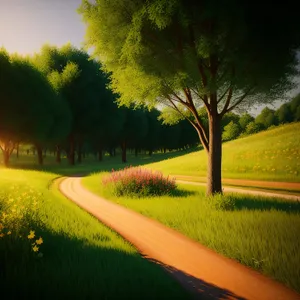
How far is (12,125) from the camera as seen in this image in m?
32.5

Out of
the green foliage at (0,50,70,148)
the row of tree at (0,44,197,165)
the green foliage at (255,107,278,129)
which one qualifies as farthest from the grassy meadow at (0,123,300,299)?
the green foliage at (255,107,278,129)

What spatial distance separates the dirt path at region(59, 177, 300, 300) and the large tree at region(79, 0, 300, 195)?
16.3ft

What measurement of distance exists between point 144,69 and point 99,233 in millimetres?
7200

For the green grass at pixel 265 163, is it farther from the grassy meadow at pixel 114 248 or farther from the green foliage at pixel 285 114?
the green foliage at pixel 285 114

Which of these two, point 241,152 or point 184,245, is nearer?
point 184,245

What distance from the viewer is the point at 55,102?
3741cm

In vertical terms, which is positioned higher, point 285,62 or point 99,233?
point 285,62

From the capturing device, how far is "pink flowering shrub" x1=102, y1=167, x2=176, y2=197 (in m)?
14.1

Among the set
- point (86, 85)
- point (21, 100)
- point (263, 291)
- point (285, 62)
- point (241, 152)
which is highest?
point (86, 85)

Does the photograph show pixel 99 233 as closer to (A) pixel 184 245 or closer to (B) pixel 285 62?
(A) pixel 184 245

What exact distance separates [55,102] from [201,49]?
106 ft

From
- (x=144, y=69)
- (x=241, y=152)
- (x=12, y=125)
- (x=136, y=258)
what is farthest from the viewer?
(x=12, y=125)

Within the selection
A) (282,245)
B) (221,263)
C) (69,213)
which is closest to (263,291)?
(221,263)

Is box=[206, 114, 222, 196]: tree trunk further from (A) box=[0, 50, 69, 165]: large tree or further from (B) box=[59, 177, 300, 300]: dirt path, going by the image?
(A) box=[0, 50, 69, 165]: large tree
